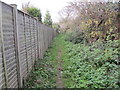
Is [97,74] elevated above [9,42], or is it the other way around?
[9,42]

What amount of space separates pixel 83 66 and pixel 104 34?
3065 millimetres

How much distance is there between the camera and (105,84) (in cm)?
396

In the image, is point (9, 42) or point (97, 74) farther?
point (97, 74)

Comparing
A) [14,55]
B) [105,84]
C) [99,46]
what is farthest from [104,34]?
[14,55]

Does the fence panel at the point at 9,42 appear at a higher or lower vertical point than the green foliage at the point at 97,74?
higher

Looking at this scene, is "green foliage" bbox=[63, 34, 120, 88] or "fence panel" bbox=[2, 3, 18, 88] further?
"green foliage" bbox=[63, 34, 120, 88]

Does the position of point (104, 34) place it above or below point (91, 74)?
above

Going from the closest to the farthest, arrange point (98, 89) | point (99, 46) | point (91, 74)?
point (98, 89), point (91, 74), point (99, 46)

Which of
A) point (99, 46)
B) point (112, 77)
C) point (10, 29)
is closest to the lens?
point (10, 29)

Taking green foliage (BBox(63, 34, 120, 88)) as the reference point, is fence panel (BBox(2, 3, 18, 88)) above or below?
above

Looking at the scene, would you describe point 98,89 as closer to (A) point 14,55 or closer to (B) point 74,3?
(A) point 14,55

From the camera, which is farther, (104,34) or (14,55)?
(104,34)

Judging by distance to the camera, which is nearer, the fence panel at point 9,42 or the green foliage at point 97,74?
the fence panel at point 9,42

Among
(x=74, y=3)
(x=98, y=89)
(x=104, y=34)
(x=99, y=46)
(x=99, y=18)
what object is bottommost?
(x=98, y=89)
